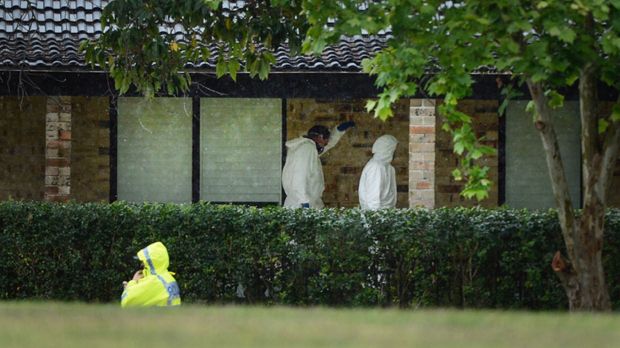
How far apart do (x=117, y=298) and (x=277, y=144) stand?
649 cm

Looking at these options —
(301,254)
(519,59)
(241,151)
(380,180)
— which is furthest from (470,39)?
(241,151)

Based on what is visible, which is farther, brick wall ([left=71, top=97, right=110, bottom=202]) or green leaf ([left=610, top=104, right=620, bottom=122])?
brick wall ([left=71, top=97, right=110, bottom=202])

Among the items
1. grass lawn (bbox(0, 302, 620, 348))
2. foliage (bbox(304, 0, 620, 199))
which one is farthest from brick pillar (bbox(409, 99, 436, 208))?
grass lawn (bbox(0, 302, 620, 348))

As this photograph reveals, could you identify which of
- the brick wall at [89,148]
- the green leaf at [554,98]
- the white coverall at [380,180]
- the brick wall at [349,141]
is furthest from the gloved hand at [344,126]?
the green leaf at [554,98]

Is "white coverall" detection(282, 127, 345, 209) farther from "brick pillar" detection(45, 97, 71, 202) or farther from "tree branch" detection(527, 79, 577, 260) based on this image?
"tree branch" detection(527, 79, 577, 260)

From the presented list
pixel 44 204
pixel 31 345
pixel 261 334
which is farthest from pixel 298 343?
pixel 44 204

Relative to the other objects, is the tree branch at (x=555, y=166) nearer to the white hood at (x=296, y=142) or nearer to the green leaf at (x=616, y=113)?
the green leaf at (x=616, y=113)

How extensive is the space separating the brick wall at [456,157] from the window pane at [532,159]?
0.79 ft

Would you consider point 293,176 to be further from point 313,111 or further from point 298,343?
point 298,343

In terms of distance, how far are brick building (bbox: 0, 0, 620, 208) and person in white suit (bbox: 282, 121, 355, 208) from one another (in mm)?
668

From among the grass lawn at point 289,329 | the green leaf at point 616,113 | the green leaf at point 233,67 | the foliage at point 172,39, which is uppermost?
the foliage at point 172,39

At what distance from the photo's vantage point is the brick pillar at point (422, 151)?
707 inches

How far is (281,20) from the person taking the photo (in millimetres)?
13320

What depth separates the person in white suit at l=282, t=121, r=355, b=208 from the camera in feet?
59.4
